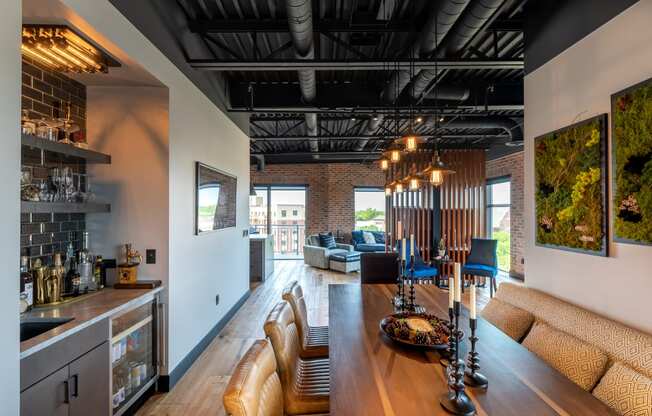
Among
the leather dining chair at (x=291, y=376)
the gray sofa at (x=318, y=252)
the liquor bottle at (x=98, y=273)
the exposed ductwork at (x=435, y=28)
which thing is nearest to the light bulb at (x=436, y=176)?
the exposed ductwork at (x=435, y=28)

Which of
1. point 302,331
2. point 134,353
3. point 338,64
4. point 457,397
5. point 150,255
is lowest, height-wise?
point 134,353

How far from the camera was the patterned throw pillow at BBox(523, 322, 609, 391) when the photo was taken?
1625mm

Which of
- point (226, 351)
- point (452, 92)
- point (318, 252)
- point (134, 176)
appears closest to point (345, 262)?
point (318, 252)

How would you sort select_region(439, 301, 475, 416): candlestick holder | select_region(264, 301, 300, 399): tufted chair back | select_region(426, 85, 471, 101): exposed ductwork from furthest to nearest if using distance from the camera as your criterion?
select_region(426, 85, 471, 101): exposed ductwork, select_region(264, 301, 300, 399): tufted chair back, select_region(439, 301, 475, 416): candlestick holder

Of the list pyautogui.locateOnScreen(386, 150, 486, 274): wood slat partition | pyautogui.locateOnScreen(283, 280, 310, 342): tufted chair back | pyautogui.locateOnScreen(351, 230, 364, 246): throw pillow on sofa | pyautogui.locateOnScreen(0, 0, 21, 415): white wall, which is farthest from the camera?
pyautogui.locateOnScreen(351, 230, 364, 246): throw pillow on sofa

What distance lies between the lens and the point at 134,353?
2.35 metres

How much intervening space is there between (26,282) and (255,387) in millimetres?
1714

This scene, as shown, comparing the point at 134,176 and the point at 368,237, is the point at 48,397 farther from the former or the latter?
the point at 368,237

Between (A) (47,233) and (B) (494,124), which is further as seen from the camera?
(B) (494,124)

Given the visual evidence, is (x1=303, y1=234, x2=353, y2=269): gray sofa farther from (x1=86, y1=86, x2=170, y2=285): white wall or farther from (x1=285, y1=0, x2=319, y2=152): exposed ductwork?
(x1=86, y1=86, x2=170, y2=285): white wall

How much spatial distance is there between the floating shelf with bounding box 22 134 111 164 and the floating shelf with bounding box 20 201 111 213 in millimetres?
310

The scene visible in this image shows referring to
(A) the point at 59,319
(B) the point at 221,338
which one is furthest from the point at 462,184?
(A) the point at 59,319

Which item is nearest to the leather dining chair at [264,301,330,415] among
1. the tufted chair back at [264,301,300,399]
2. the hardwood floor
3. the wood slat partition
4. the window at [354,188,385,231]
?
the tufted chair back at [264,301,300,399]

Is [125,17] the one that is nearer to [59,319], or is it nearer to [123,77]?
[123,77]
